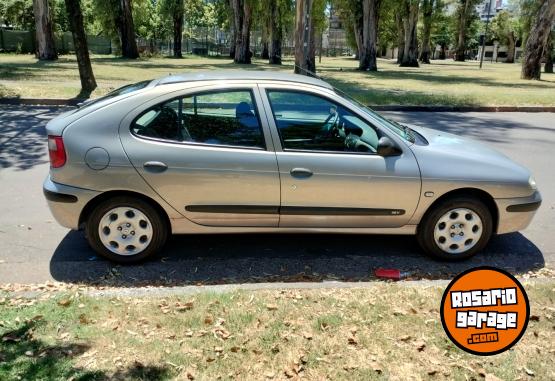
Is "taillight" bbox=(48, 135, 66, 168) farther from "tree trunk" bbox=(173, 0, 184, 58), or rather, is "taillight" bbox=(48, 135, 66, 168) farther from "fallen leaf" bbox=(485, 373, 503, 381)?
"tree trunk" bbox=(173, 0, 184, 58)

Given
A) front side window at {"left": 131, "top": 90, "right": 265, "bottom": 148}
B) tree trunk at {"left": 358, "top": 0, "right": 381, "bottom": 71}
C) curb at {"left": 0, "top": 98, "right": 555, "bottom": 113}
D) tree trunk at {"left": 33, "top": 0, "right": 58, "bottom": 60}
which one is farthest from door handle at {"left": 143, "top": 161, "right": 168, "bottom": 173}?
tree trunk at {"left": 33, "top": 0, "right": 58, "bottom": 60}

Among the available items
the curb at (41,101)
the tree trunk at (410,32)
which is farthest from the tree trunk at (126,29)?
the curb at (41,101)

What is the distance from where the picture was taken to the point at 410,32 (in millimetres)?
40562

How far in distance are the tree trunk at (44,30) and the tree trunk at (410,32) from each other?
78.6 ft

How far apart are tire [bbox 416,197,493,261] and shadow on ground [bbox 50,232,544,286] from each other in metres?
0.13

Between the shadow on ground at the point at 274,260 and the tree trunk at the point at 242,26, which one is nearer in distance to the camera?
the shadow on ground at the point at 274,260

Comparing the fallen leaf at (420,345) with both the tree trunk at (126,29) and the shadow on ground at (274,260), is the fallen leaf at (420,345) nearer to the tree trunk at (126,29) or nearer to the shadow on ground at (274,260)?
the shadow on ground at (274,260)

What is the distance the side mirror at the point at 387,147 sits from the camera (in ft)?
13.9

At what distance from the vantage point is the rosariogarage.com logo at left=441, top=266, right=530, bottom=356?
2.07 m

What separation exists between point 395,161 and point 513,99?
13.4 meters

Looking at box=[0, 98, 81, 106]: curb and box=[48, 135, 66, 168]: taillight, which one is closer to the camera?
box=[48, 135, 66, 168]: taillight

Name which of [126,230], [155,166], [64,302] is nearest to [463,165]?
[155,166]

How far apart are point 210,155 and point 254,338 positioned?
163 cm

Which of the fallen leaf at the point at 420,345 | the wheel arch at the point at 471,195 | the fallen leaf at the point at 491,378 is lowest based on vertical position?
the fallen leaf at the point at 491,378
